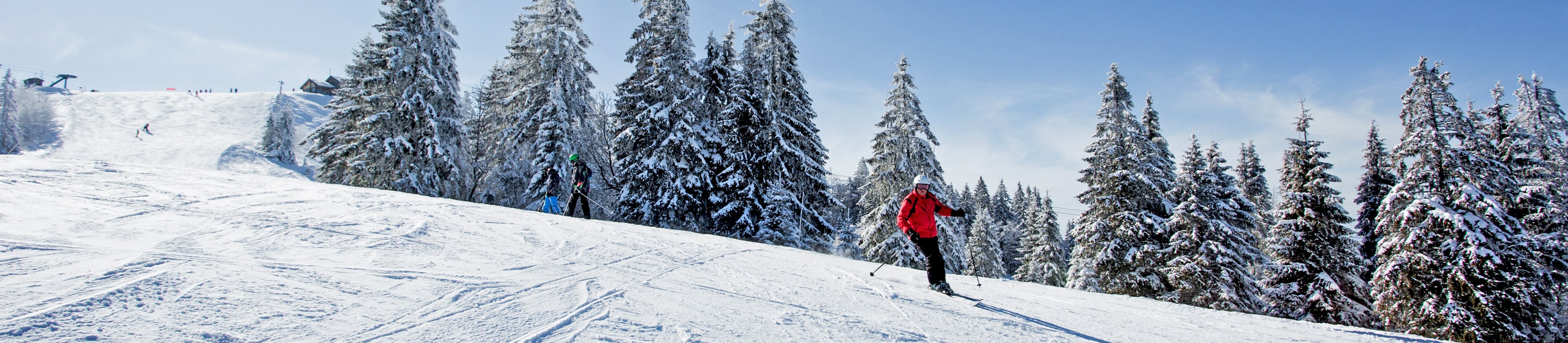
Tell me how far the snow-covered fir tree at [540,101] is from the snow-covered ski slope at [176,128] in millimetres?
34337

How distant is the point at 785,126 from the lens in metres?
20.4

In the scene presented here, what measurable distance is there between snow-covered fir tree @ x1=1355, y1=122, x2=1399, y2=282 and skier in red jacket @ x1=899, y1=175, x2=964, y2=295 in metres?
22.6

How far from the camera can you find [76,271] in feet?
12.9

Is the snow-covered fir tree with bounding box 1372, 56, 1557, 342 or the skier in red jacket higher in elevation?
the snow-covered fir tree with bounding box 1372, 56, 1557, 342

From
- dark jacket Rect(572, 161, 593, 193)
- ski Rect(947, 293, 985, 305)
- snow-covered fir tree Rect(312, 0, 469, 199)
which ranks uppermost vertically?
snow-covered fir tree Rect(312, 0, 469, 199)

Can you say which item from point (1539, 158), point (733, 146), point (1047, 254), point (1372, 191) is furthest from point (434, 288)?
point (1047, 254)

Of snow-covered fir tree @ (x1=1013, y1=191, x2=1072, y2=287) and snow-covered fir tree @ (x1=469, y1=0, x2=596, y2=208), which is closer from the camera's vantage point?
snow-covered fir tree @ (x1=469, y1=0, x2=596, y2=208)

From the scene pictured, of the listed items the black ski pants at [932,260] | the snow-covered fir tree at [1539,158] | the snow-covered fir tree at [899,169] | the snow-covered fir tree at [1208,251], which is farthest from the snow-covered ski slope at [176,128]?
the snow-covered fir tree at [1539,158]

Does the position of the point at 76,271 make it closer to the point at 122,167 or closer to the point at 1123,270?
the point at 122,167

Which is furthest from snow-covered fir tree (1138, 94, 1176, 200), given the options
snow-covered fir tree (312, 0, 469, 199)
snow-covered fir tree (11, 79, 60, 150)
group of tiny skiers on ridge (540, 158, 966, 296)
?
snow-covered fir tree (11, 79, 60, 150)

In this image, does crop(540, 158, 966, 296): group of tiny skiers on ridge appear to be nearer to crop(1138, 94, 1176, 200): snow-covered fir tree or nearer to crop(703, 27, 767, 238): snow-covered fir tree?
→ crop(703, 27, 767, 238): snow-covered fir tree

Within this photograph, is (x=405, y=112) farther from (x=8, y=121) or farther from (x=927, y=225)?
(x=8, y=121)

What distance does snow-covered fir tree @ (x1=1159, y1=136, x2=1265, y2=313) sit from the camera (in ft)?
65.2

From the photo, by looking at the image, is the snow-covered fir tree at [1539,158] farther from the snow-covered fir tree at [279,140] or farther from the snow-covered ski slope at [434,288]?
the snow-covered fir tree at [279,140]
